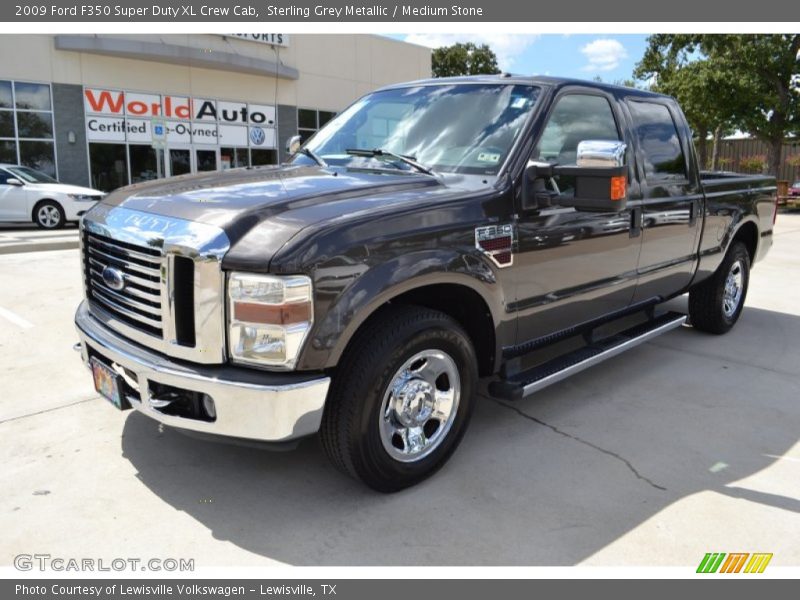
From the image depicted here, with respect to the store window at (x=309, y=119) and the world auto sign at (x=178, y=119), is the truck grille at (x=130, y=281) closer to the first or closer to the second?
the world auto sign at (x=178, y=119)

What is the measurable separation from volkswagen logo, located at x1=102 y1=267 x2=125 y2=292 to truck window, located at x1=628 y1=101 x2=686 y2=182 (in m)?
3.41

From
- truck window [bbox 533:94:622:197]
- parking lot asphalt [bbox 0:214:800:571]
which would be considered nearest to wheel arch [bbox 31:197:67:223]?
parking lot asphalt [bbox 0:214:800:571]

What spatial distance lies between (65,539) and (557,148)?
124 inches

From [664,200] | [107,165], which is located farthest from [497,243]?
[107,165]

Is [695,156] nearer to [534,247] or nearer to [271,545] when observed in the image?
[534,247]

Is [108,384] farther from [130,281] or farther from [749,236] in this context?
[749,236]

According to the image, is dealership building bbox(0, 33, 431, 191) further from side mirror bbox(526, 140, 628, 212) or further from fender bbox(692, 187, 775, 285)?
side mirror bbox(526, 140, 628, 212)

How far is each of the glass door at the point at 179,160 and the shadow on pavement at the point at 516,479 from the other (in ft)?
64.9

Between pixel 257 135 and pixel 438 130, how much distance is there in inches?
837

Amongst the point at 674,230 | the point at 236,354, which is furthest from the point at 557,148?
the point at 236,354

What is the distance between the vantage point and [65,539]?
110 inches

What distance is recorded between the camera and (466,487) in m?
3.26

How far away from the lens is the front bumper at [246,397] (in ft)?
8.59

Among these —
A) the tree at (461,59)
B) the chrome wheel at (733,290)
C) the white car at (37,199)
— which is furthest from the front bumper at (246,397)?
the tree at (461,59)
